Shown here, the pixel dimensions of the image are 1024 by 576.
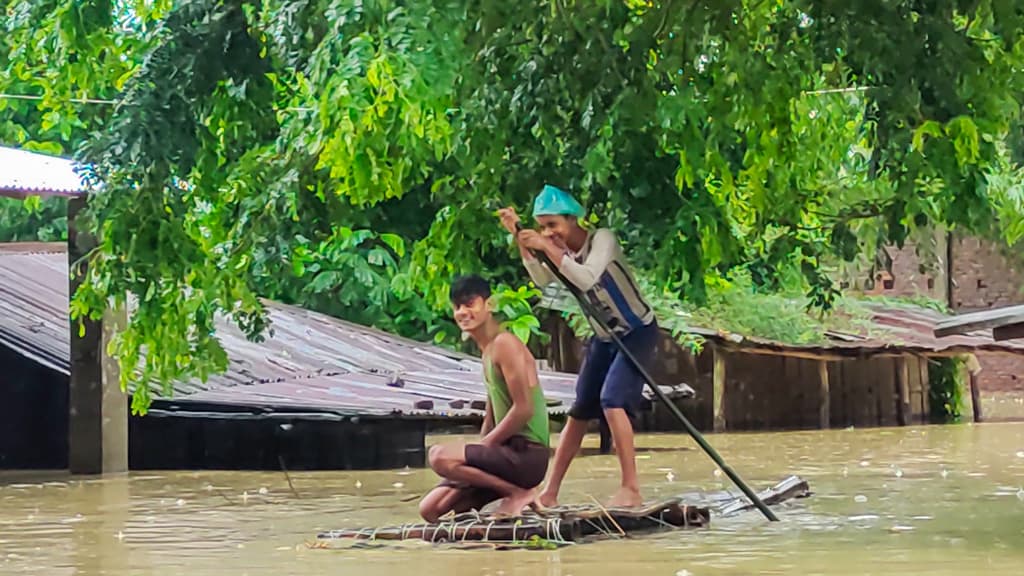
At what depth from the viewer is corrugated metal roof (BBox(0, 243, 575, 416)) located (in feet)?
44.0

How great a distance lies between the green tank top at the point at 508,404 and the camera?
791 cm

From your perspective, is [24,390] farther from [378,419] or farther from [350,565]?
[350,565]

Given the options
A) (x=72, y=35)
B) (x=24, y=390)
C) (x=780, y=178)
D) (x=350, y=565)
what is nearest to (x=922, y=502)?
(x=780, y=178)

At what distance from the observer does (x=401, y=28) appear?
7758 millimetres

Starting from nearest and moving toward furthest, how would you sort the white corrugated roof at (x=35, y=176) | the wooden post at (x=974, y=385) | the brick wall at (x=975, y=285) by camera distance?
the white corrugated roof at (x=35, y=176)
the wooden post at (x=974, y=385)
the brick wall at (x=975, y=285)

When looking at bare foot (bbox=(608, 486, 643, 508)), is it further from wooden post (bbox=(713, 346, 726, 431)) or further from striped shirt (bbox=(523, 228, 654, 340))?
wooden post (bbox=(713, 346, 726, 431))

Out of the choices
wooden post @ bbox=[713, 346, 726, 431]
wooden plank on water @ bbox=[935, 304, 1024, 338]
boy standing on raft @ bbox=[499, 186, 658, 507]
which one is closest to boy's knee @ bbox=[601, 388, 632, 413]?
boy standing on raft @ bbox=[499, 186, 658, 507]

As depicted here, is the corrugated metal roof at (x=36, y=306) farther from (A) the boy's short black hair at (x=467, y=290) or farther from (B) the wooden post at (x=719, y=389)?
(B) the wooden post at (x=719, y=389)

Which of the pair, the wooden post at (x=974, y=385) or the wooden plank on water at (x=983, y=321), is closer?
the wooden plank on water at (x=983, y=321)

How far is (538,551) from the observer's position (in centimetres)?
745

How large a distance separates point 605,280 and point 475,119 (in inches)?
38.1

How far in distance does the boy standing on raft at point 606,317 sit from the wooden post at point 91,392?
197 inches

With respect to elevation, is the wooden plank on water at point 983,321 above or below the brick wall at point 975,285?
below

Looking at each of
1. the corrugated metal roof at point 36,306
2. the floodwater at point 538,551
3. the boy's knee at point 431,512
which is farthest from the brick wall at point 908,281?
the boy's knee at point 431,512
